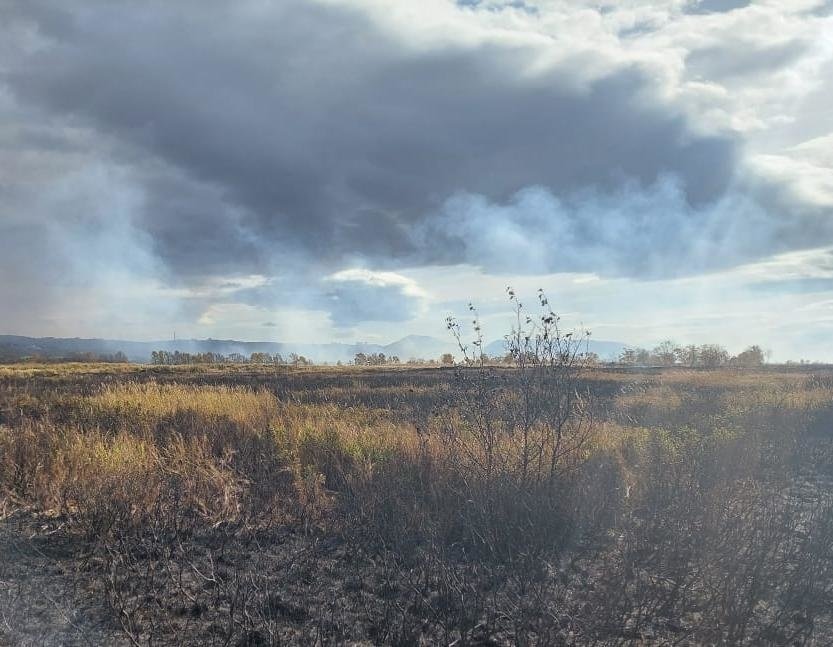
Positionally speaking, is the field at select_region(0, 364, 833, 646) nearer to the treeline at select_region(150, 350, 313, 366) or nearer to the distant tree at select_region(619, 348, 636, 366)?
the distant tree at select_region(619, 348, 636, 366)

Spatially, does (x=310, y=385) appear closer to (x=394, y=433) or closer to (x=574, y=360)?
(x=394, y=433)

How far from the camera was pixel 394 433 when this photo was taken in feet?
33.5

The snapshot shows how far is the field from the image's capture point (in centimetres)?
430

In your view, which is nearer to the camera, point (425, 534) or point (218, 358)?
point (425, 534)

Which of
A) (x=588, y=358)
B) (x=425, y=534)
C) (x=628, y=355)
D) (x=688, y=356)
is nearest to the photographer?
(x=425, y=534)

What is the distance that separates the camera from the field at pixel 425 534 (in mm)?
4301

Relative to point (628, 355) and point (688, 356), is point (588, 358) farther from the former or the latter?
point (688, 356)

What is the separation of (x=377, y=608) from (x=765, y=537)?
377 centimetres

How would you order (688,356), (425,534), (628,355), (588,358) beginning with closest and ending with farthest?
(425,534) < (588,358) < (628,355) < (688,356)

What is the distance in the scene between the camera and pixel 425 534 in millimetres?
5867

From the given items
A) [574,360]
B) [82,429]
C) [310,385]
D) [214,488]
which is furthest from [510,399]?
[310,385]

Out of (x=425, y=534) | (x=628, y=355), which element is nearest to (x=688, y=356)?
(x=628, y=355)

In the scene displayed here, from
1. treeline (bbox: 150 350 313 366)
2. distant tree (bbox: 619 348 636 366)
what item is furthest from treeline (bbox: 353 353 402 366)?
distant tree (bbox: 619 348 636 366)

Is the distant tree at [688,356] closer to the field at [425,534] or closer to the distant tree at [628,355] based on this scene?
the distant tree at [628,355]
